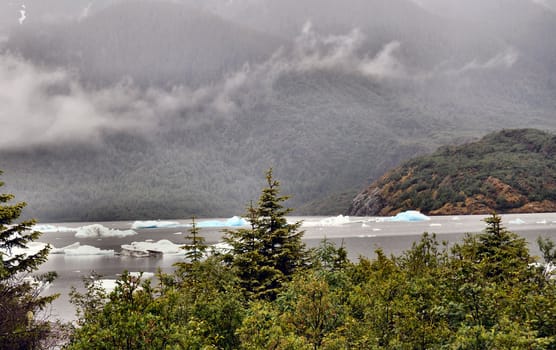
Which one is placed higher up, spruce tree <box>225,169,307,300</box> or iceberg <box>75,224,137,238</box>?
spruce tree <box>225,169,307,300</box>

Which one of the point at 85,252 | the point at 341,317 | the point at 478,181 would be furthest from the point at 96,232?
the point at 478,181

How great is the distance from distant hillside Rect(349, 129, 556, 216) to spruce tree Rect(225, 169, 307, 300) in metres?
115

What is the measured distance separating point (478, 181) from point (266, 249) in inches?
5103

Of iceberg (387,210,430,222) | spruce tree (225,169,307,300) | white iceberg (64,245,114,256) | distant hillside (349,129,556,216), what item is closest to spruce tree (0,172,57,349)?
spruce tree (225,169,307,300)

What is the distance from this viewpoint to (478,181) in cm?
13238

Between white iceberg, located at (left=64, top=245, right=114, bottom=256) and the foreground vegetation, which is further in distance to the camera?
white iceberg, located at (left=64, top=245, right=114, bottom=256)

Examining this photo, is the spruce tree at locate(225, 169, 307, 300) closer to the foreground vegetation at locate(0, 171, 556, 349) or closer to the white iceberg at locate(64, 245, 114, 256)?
the foreground vegetation at locate(0, 171, 556, 349)

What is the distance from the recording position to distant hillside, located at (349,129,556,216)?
123m

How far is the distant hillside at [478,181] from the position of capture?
123125 millimetres

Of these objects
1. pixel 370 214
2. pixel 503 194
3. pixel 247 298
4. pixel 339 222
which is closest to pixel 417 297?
pixel 247 298

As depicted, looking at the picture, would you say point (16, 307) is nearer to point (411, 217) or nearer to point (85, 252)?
point (85, 252)

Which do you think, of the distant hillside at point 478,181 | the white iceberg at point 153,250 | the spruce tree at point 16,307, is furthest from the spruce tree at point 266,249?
the distant hillside at point 478,181

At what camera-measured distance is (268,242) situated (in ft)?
56.1

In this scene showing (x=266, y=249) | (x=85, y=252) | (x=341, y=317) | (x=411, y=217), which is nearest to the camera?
(x=341, y=317)
